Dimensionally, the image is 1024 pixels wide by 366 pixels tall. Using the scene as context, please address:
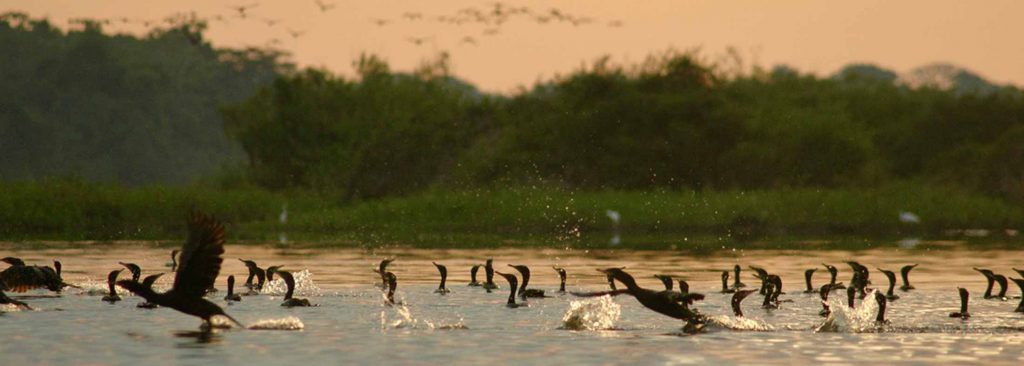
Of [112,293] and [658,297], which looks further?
[112,293]

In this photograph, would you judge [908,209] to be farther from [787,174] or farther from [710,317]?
[710,317]

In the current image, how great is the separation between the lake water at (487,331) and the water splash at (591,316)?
2 cm

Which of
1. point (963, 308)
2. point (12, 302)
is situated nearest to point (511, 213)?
point (963, 308)

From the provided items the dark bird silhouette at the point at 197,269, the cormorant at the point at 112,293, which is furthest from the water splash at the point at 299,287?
the dark bird silhouette at the point at 197,269

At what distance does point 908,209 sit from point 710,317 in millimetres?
41556

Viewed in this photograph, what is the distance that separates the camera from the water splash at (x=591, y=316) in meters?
20.6

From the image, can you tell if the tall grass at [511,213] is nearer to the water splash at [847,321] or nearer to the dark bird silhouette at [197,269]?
the water splash at [847,321]

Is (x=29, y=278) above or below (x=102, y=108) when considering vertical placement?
below

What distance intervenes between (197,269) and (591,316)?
5.04m

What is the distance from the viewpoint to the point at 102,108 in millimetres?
113062

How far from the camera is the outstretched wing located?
1861 centimetres

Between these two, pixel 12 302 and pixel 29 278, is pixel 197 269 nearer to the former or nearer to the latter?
pixel 12 302

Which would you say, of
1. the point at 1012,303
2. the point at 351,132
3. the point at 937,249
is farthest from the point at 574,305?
the point at 351,132

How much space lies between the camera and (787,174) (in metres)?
74.8
